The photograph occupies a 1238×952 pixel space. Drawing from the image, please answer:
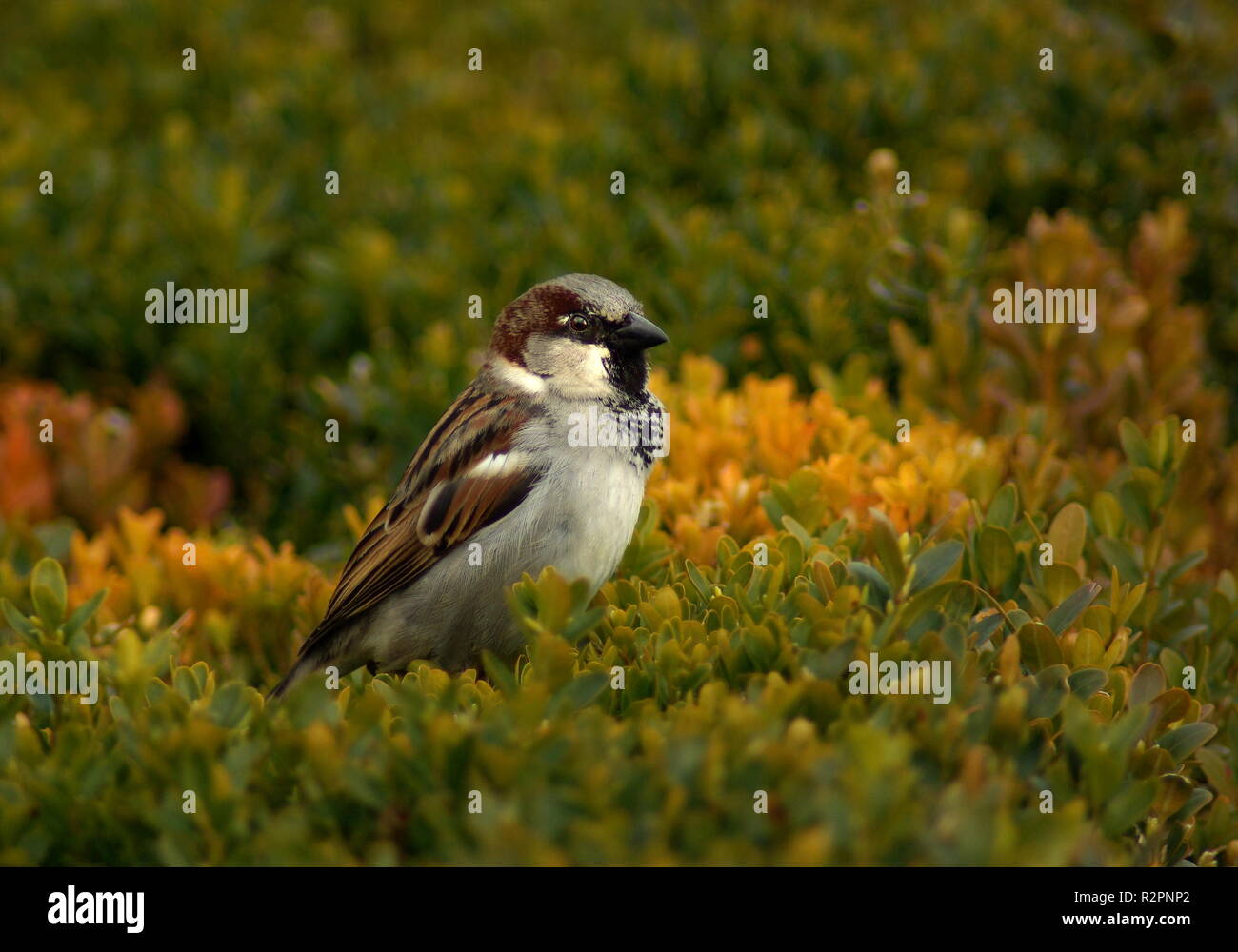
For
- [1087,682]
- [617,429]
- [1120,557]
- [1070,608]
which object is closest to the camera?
[1087,682]

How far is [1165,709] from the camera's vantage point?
3.08m

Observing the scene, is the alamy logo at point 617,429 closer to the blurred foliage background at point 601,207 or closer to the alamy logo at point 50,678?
the blurred foliage background at point 601,207

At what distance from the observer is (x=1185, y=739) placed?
293 cm

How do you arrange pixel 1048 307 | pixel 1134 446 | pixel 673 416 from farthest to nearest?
pixel 1048 307, pixel 673 416, pixel 1134 446

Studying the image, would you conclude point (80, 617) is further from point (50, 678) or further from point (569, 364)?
point (569, 364)

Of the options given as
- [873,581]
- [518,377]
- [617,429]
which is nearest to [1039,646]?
[873,581]

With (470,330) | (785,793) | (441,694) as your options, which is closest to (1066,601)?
(785,793)

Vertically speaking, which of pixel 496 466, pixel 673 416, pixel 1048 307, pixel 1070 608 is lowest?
pixel 1070 608

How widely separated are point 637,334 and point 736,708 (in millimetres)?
1682

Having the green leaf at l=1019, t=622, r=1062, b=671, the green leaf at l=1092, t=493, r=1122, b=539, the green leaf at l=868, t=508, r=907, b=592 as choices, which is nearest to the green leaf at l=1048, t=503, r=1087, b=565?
the green leaf at l=1092, t=493, r=1122, b=539

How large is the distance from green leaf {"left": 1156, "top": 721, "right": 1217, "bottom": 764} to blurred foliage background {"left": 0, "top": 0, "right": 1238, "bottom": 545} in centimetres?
183

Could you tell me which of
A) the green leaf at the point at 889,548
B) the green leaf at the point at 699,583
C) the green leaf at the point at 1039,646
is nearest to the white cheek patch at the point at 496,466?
the green leaf at the point at 699,583
